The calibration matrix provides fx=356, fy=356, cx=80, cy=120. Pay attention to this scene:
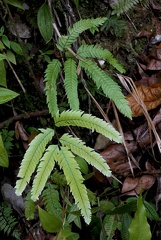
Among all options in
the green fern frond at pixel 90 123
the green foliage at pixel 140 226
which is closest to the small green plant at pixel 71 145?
the green fern frond at pixel 90 123

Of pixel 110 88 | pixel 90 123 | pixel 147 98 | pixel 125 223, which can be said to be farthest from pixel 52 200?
pixel 147 98

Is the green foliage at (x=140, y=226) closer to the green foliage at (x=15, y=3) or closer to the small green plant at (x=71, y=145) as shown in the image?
the small green plant at (x=71, y=145)

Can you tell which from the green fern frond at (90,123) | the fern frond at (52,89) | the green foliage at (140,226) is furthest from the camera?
the fern frond at (52,89)

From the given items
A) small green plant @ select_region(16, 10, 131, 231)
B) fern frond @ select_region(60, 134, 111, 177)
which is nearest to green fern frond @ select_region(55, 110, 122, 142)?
small green plant @ select_region(16, 10, 131, 231)

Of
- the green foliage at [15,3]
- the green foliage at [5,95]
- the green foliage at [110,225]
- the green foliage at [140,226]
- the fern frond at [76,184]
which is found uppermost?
the green foliage at [15,3]

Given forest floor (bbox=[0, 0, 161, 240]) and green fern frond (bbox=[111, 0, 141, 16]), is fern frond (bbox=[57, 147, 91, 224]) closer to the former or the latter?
forest floor (bbox=[0, 0, 161, 240])

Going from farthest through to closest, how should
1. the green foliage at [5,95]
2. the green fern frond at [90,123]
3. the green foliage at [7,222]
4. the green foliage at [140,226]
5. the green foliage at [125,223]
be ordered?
the green foliage at [7,222] < the green foliage at [125,223] < the green foliage at [5,95] < the green fern frond at [90,123] < the green foliage at [140,226]
